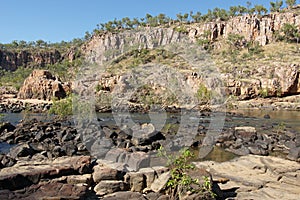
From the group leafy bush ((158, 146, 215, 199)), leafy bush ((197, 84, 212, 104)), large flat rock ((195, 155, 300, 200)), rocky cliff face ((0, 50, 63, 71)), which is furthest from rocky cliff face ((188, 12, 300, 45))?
leafy bush ((158, 146, 215, 199))

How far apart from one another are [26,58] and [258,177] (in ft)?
472

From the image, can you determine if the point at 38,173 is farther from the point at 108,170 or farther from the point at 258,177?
the point at 258,177

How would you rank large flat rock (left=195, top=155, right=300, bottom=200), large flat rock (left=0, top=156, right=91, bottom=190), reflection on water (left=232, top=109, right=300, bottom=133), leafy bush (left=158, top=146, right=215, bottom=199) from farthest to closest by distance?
reflection on water (left=232, top=109, right=300, bottom=133)
large flat rock (left=195, top=155, right=300, bottom=200)
large flat rock (left=0, top=156, right=91, bottom=190)
leafy bush (left=158, top=146, right=215, bottom=199)

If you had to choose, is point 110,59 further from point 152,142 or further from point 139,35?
point 152,142

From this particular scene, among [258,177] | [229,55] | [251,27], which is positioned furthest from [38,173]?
[251,27]

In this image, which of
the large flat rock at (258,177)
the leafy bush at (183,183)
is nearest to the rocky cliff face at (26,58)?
the large flat rock at (258,177)

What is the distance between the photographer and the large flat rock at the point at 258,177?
432 inches

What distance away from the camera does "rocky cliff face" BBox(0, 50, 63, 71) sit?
5320 inches

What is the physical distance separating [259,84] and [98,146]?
54334 mm

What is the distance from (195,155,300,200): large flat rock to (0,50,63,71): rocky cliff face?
13593 centimetres

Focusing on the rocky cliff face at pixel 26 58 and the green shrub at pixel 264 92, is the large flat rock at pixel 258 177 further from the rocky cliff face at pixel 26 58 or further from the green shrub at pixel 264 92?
the rocky cliff face at pixel 26 58

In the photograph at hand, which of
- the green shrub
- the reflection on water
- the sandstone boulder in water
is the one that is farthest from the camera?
the sandstone boulder in water

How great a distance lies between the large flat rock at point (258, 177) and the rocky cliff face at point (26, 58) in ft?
446

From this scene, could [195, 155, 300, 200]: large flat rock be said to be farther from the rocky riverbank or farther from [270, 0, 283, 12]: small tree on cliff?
[270, 0, 283, 12]: small tree on cliff
